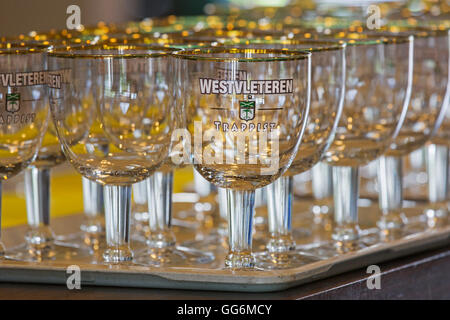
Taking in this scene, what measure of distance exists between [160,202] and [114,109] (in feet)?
0.64

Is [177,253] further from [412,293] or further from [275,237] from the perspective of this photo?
[412,293]

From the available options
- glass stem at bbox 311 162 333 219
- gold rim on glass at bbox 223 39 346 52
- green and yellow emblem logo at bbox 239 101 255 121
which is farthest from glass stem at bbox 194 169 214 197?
green and yellow emblem logo at bbox 239 101 255 121

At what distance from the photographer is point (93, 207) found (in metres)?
1.00

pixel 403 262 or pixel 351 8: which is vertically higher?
pixel 351 8

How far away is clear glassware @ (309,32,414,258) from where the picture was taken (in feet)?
3.00

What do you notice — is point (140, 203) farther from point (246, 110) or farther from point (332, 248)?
point (246, 110)

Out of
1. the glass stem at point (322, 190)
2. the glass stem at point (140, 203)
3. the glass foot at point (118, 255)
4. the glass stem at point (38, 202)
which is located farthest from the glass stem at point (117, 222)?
the glass stem at point (322, 190)

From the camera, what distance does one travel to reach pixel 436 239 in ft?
3.17

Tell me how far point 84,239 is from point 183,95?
24 centimetres

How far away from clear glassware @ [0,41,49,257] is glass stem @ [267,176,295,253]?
8.6 inches

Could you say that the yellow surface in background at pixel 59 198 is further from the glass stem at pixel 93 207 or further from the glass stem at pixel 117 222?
the glass stem at pixel 117 222

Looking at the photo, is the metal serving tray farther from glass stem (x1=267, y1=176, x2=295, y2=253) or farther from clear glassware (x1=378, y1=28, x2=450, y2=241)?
clear glassware (x1=378, y1=28, x2=450, y2=241)

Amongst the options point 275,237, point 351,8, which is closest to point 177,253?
point 275,237

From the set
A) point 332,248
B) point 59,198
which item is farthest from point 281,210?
point 59,198
